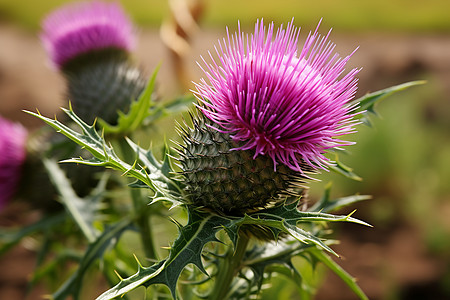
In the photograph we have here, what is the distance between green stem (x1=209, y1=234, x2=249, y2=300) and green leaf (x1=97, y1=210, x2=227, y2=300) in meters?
0.23

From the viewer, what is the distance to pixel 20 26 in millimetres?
13109

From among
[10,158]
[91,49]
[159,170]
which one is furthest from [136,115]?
[10,158]

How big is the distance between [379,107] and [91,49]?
19.7ft

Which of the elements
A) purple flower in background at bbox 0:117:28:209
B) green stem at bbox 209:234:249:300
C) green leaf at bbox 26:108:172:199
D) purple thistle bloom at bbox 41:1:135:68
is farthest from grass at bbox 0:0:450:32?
green leaf at bbox 26:108:172:199

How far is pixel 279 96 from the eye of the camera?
4.49 feet

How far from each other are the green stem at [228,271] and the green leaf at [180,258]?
0.77ft

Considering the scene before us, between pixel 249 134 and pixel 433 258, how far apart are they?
4.49 m

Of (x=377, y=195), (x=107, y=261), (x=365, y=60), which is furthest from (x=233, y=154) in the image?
(x=365, y=60)

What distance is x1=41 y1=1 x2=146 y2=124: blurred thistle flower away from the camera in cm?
252

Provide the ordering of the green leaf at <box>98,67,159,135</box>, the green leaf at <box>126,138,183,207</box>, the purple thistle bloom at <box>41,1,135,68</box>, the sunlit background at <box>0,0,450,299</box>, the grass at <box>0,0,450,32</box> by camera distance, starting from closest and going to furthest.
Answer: the green leaf at <box>126,138,183,207</box> < the green leaf at <box>98,67,159,135</box> < the purple thistle bloom at <box>41,1,135,68</box> < the sunlit background at <box>0,0,450,299</box> < the grass at <box>0,0,450,32</box>

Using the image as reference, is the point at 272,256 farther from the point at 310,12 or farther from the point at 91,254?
the point at 310,12

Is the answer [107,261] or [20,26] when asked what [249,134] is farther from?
[20,26]

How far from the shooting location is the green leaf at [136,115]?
6.12 feet

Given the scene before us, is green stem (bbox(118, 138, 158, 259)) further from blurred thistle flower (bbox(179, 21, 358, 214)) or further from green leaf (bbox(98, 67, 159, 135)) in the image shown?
blurred thistle flower (bbox(179, 21, 358, 214))
